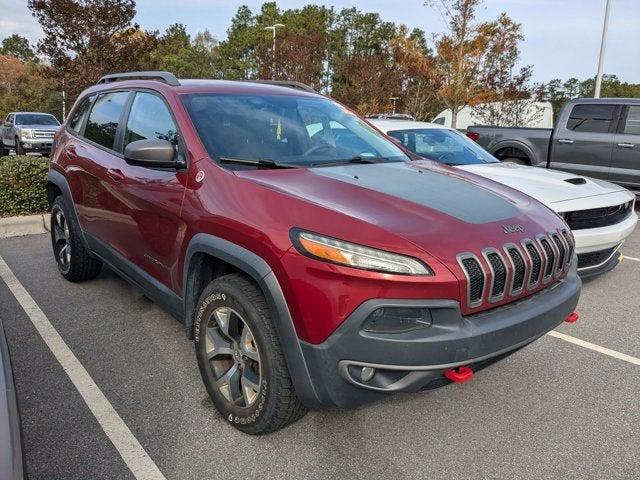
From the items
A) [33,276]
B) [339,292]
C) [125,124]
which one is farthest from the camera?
[33,276]

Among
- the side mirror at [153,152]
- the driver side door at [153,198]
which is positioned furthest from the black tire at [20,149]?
the side mirror at [153,152]

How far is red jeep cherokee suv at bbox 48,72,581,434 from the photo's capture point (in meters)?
2.15

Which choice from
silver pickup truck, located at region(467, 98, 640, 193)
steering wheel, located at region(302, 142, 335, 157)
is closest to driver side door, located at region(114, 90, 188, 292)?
steering wheel, located at region(302, 142, 335, 157)

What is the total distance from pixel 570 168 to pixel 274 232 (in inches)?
309

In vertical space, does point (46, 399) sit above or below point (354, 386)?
below

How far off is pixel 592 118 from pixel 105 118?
7837 mm

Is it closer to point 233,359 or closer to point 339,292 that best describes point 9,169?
point 233,359

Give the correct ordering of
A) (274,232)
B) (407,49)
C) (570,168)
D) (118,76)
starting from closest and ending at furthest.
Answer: (274,232), (118,76), (570,168), (407,49)

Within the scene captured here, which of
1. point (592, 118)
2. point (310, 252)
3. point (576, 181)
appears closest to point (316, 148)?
point (310, 252)

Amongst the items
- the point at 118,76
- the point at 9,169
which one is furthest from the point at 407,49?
the point at 118,76

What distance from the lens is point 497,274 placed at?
230 cm

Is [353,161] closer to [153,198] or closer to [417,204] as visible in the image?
[417,204]

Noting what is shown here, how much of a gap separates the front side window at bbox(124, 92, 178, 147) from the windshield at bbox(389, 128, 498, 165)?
10.9 ft

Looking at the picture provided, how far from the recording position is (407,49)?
2116cm
